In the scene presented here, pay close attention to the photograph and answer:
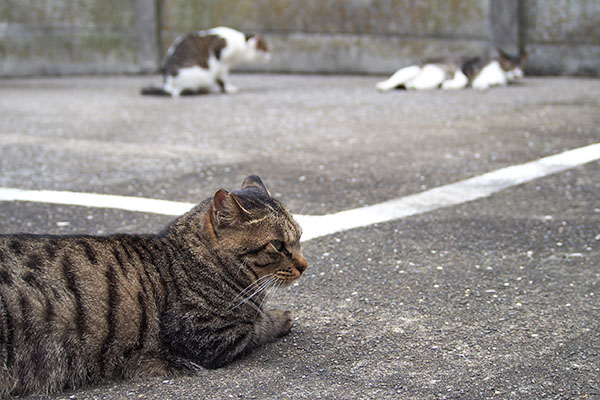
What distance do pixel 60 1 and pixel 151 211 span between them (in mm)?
9578

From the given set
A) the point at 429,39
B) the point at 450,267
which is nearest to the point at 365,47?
the point at 429,39

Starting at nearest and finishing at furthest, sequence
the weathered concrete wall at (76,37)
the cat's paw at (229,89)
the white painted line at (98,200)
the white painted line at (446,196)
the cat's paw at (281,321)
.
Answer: the cat's paw at (281,321) → the white painted line at (446,196) → the white painted line at (98,200) → the cat's paw at (229,89) → the weathered concrete wall at (76,37)

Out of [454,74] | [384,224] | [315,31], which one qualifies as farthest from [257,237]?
[315,31]

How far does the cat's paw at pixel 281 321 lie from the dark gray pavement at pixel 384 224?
4 centimetres

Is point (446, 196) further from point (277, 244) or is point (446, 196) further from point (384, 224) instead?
point (277, 244)

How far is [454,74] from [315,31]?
2.94 meters

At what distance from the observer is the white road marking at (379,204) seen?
5.25 metres

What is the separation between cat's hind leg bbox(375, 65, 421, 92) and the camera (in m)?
A: 11.5

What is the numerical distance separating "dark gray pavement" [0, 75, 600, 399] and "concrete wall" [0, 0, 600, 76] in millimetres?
1534

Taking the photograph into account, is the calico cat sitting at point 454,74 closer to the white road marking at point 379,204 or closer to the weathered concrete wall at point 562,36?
the weathered concrete wall at point 562,36

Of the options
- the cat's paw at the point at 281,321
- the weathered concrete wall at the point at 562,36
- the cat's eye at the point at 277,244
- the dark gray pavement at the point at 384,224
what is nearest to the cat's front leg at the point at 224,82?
the dark gray pavement at the point at 384,224

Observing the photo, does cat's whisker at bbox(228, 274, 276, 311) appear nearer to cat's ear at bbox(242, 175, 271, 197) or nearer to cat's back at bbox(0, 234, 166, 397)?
cat's back at bbox(0, 234, 166, 397)

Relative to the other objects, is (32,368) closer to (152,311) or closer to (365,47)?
(152,311)

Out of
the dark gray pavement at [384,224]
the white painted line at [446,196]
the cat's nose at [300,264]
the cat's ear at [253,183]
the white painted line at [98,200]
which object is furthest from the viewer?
the white painted line at [98,200]
